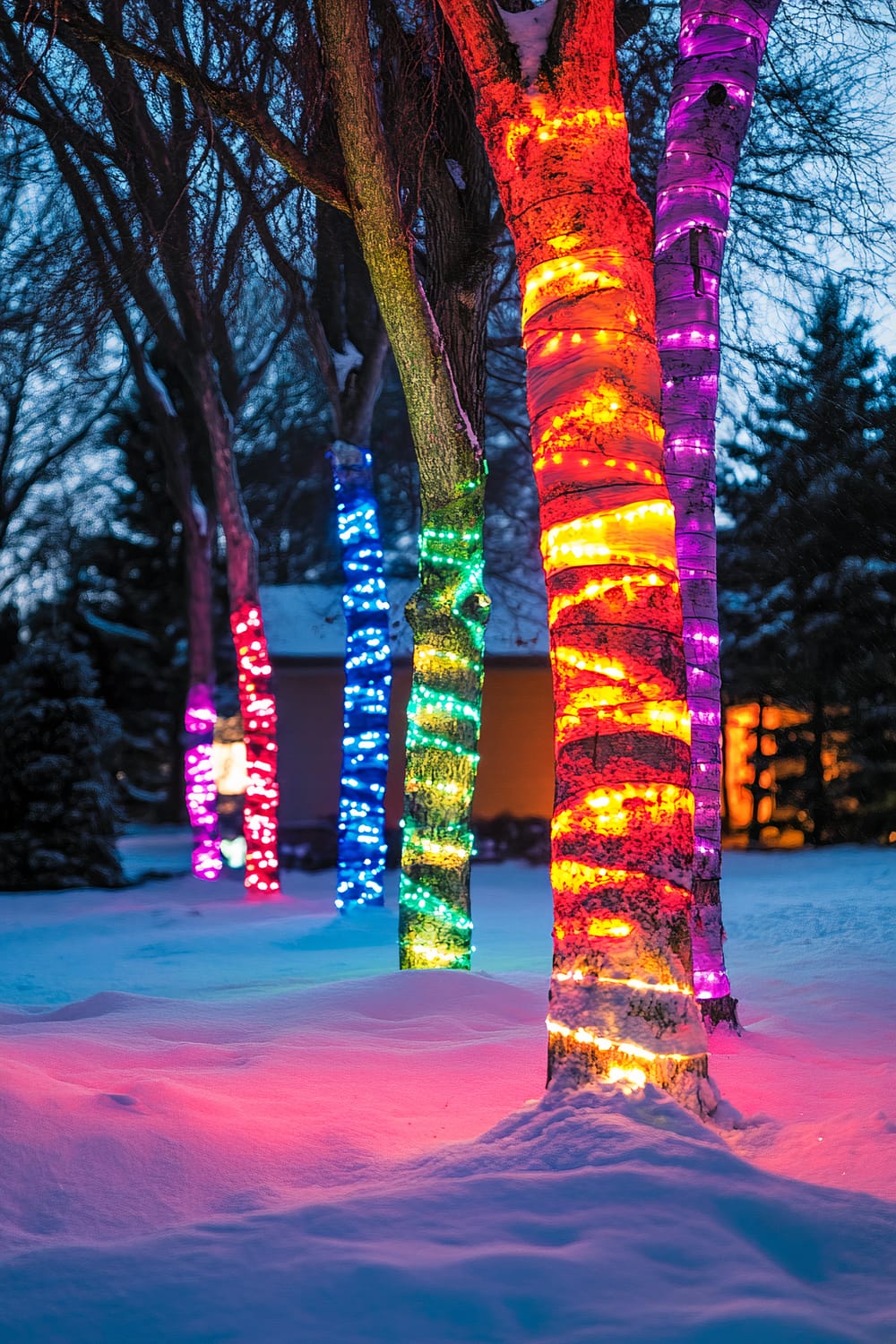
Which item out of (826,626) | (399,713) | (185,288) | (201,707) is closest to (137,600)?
(399,713)

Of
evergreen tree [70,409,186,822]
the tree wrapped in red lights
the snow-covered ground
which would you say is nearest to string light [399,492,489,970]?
the snow-covered ground

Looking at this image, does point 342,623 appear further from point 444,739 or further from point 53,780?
point 444,739

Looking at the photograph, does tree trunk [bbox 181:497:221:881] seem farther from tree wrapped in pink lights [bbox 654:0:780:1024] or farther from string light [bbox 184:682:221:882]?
tree wrapped in pink lights [bbox 654:0:780:1024]

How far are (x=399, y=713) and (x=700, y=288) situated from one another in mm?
Answer: 17716

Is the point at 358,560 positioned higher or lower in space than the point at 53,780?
higher

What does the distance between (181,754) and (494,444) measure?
1161 centimetres

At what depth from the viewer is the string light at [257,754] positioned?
14.2 metres

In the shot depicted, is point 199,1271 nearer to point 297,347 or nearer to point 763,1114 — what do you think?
point 763,1114

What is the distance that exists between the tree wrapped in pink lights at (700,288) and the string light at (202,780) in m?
11.7

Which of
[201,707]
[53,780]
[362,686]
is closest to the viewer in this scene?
[362,686]

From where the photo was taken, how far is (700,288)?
19.9 ft

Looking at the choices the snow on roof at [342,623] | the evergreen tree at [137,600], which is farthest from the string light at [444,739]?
the evergreen tree at [137,600]

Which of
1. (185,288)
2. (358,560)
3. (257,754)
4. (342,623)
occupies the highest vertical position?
(185,288)

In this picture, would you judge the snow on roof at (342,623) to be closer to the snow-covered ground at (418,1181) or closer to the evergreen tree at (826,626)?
the evergreen tree at (826,626)
